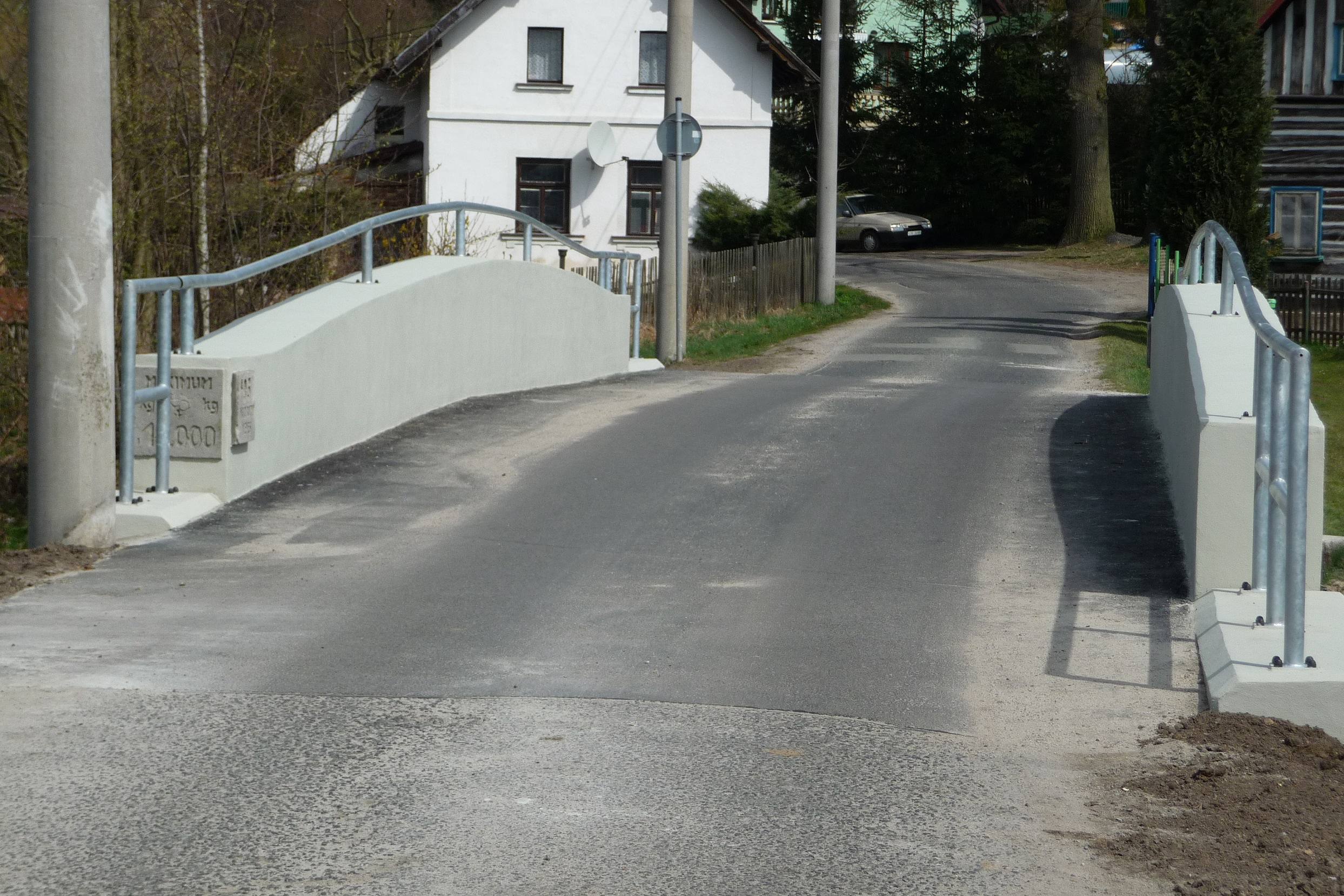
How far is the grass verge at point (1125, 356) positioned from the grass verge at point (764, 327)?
4.93m

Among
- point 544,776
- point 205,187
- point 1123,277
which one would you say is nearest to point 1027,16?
point 1123,277

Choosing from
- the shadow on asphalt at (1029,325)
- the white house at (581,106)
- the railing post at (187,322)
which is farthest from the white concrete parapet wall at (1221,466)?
the white house at (581,106)

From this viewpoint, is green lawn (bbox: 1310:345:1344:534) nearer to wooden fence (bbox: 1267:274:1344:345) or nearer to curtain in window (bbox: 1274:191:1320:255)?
wooden fence (bbox: 1267:274:1344:345)

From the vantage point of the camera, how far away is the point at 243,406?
28.9 ft

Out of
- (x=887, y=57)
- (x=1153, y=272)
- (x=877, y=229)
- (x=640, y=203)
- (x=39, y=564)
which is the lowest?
(x=39, y=564)

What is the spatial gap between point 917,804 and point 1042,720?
0.98 m

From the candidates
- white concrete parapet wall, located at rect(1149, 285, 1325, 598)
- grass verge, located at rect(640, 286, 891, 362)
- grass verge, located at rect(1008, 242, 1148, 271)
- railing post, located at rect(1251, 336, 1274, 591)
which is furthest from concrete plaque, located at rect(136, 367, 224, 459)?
grass verge, located at rect(1008, 242, 1148, 271)

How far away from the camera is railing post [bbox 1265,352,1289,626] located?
6012mm

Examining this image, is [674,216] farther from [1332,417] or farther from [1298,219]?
[1298,219]

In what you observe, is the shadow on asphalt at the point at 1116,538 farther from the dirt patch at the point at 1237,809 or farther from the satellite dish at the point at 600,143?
the satellite dish at the point at 600,143

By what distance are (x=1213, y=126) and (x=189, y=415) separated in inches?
840

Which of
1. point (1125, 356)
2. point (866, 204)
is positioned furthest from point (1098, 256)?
point (1125, 356)

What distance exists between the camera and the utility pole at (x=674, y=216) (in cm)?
1980

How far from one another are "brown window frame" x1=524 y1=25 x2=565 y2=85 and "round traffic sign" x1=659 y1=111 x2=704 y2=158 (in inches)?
861
